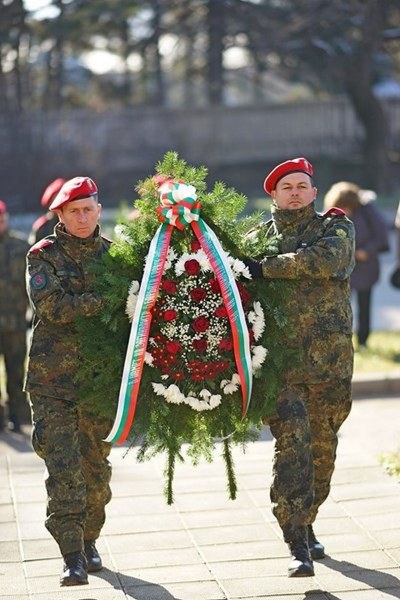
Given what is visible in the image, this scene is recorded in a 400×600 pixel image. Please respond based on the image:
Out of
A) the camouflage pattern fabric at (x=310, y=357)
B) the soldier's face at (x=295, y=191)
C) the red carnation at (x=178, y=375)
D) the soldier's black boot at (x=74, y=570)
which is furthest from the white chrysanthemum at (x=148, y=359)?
the soldier's face at (x=295, y=191)

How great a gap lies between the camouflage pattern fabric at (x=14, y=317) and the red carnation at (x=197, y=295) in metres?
4.19

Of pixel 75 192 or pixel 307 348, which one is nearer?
pixel 75 192

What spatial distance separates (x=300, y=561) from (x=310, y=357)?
3.15ft

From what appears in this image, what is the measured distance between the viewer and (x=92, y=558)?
A: 252 inches

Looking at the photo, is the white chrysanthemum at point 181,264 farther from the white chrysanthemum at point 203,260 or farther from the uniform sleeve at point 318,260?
the uniform sleeve at point 318,260

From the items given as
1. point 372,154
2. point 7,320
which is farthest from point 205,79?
point 7,320

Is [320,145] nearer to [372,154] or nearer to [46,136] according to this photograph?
[372,154]

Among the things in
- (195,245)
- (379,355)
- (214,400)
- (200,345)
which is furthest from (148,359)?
(379,355)

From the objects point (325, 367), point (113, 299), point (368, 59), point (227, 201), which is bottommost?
point (325, 367)

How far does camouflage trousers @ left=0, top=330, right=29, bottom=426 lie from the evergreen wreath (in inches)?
160

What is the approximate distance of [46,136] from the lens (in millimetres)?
31047

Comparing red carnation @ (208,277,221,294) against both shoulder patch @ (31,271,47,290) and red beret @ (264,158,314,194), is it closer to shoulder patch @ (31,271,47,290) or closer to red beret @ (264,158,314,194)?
red beret @ (264,158,314,194)

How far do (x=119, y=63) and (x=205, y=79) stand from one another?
2.51 metres

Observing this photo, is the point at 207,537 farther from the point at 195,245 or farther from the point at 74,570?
the point at 195,245
